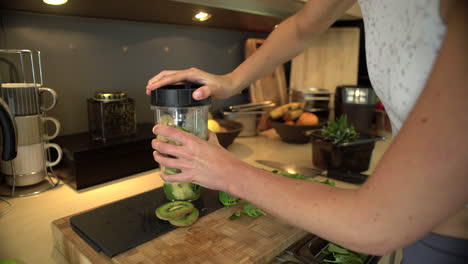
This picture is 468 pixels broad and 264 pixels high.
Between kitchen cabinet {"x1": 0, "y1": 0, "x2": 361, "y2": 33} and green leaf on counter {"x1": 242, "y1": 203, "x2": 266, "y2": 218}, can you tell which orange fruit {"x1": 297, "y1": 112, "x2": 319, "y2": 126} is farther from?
green leaf on counter {"x1": 242, "y1": 203, "x2": 266, "y2": 218}

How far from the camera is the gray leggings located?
46 cm

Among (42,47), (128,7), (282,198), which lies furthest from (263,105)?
(282,198)

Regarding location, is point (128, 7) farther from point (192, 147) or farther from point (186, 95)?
point (192, 147)

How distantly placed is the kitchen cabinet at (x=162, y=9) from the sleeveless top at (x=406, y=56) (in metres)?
0.49

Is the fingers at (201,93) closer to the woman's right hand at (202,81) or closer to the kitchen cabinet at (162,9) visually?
the woman's right hand at (202,81)

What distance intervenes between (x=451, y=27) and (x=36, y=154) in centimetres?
92

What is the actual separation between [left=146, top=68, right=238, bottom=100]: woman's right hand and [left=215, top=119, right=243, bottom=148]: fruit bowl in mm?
513

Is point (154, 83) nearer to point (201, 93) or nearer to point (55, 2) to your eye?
point (201, 93)

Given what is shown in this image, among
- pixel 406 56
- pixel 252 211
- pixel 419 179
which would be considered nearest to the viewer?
pixel 419 179

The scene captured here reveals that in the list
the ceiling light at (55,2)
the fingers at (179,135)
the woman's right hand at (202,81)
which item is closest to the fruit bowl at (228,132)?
the woman's right hand at (202,81)

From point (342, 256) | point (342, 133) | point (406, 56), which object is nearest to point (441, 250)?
point (342, 256)

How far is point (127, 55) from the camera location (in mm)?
1181

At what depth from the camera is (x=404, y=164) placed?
0.30 m

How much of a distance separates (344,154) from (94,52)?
0.88 m
